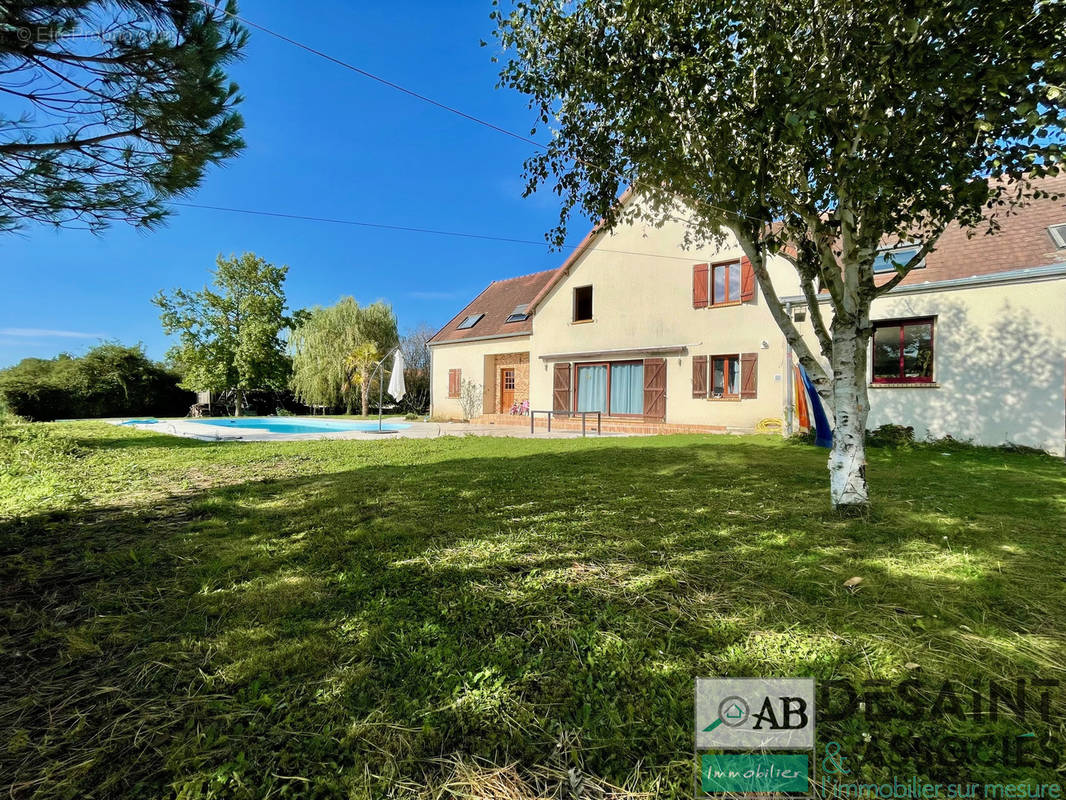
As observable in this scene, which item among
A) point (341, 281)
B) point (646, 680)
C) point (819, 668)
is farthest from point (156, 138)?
point (341, 281)

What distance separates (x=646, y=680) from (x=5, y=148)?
16.0ft

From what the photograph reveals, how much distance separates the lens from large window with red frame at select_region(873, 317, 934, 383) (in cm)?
969

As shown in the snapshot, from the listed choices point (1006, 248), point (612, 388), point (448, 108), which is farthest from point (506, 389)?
point (1006, 248)

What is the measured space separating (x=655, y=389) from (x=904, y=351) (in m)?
5.91

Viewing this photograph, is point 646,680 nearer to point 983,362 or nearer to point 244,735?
point 244,735

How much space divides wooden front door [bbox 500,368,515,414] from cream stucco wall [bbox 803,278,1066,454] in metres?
11.9

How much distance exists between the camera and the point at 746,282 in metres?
12.2

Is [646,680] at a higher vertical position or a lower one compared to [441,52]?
lower

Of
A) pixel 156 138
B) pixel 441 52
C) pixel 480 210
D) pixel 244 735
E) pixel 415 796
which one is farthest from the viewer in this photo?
pixel 480 210

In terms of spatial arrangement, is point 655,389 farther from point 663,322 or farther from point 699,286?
point 699,286

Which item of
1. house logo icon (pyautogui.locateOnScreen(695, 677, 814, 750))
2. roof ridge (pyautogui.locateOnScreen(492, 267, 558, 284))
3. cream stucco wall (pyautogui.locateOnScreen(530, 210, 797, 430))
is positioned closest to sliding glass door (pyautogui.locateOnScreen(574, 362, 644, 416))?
cream stucco wall (pyautogui.locateOnScreen(530, 210, 797, 430))

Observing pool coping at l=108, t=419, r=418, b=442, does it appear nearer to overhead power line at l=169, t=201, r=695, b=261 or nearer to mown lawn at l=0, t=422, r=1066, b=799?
overhead power line at l=169, t=201, r=695, b=261

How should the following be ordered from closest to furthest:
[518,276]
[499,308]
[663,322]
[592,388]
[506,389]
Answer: [663,322]
[592,388]
[506,389]
[499,308]
[518,276]

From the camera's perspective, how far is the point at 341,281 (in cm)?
2542
